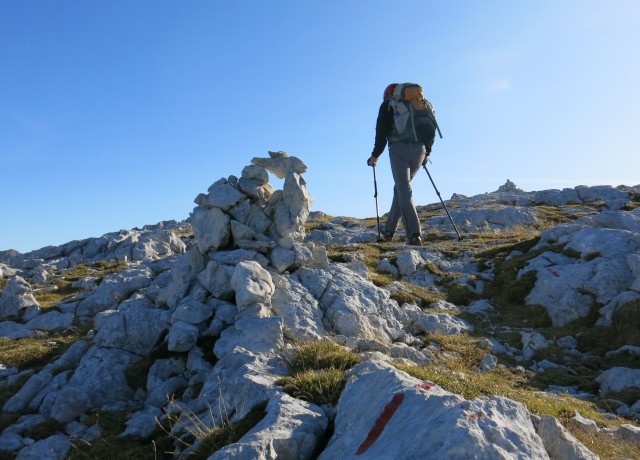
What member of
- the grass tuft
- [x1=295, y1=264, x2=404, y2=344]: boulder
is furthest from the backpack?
the grass tuft

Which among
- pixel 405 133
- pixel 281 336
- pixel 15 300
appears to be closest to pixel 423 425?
pixel 281 336

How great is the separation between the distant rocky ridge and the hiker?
4197mm

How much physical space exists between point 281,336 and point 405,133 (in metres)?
11.4

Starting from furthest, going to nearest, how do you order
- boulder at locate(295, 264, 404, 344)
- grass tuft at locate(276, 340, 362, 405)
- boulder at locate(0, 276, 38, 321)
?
boulder at locate(0, 276, 38, 321)
boulder at locate(295, 264, 404, 344)
grass tuft at locate(276, 340, 362, 405)

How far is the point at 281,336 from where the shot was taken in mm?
11906

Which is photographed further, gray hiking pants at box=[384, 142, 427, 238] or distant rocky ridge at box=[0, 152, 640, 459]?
gray hiking pants at box=[384, 142, 427, 238]

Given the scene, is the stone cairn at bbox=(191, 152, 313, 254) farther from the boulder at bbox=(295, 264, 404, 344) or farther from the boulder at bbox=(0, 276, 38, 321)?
the boulder at bbox=(0, 276, 38, 321)

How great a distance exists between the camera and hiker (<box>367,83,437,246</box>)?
1925cm

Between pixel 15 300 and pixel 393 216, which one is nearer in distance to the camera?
pixel 393 216

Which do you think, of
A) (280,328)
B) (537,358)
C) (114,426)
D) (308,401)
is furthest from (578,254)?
(114,426)

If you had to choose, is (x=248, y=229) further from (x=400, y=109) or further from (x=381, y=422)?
(x=381, y=422)

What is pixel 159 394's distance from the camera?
11445 mm

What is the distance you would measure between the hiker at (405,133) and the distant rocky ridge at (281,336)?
420 cm

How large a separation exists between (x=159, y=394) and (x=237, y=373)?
276cm
